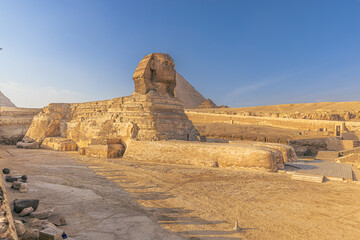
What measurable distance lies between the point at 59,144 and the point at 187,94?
3531cm

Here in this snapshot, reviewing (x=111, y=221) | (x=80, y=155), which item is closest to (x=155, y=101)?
(x=80, y=155)

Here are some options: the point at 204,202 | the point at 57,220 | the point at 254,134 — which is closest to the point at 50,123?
the point at 57,220

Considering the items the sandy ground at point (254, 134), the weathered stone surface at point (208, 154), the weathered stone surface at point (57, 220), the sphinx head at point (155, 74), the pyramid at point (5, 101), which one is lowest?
the weathered stone surface at point (57, 220)

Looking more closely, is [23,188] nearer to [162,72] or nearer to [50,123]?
[162,72]

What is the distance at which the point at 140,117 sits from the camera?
29.0 feet

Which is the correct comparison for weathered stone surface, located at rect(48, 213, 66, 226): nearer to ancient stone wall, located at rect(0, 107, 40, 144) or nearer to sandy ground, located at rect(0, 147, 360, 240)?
sandy ground, located at rect(0, 147, 360, 240)

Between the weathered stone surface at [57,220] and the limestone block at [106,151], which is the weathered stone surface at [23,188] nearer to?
the weathered stone surface at [57,220]

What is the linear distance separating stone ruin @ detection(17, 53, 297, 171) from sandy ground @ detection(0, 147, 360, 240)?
24.7 inches

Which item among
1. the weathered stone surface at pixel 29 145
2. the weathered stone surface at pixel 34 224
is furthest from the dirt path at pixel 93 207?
the weathered stone surface at pixel 29 145

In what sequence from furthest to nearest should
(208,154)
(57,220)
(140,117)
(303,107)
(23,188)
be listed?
(303,107)
(140,117)
(208,154)
(23,188)
(57,220)

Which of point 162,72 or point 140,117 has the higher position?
point 162,72

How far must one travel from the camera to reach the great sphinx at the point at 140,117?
343 inches

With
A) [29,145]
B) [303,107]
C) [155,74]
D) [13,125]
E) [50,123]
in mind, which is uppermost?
[303,107]

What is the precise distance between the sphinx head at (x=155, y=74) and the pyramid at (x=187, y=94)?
101ft
